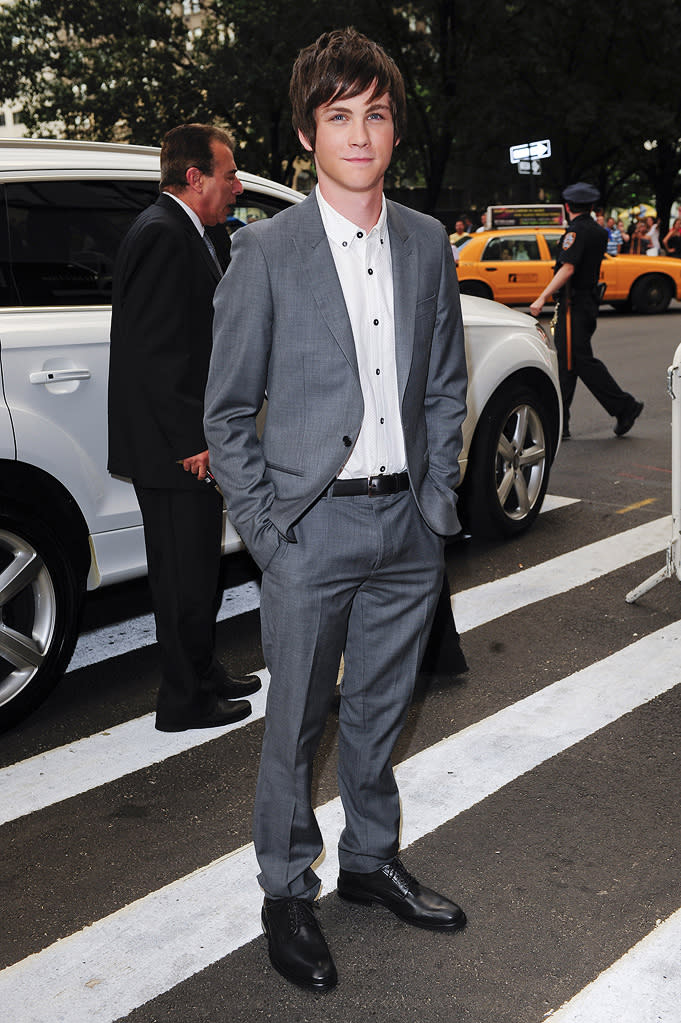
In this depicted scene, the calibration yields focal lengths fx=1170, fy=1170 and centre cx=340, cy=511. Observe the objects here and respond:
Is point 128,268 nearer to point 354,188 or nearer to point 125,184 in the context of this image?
point 125,184

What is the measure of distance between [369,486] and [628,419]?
7.23 meters

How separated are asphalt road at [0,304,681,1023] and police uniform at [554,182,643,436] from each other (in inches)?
158

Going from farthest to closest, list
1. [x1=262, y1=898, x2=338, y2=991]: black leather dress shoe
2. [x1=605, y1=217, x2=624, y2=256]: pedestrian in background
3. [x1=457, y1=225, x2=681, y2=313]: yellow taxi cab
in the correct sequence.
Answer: [x1=605, y1=217, x2=624, y2=256]: pedestrian in background
[x1=457, y1=225, x2=681, y2=313]: yellow taxi cab
[x1=262, y1=898, x2=338, y2=991]: black leather dress shoe

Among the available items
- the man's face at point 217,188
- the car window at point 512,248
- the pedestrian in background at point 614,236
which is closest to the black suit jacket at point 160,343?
the man's face at point 217,188

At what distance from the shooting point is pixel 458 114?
32.8 metres

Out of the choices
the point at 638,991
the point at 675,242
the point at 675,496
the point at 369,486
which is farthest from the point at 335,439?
the point at 675,242

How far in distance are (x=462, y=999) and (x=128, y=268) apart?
2431mm

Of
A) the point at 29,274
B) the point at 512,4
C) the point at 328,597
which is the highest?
the point at 512,4

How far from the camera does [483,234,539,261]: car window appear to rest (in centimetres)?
2178

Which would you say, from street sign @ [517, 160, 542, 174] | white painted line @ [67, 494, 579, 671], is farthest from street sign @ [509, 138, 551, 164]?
white painted line @ [67, 494, 579, 671]

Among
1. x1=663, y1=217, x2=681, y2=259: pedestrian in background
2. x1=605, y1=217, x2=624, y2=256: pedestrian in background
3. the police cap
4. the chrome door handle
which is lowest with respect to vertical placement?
x1=663, y1=217, x2=681, y2=259: pedestrian in background

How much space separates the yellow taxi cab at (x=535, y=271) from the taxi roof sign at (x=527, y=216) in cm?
260

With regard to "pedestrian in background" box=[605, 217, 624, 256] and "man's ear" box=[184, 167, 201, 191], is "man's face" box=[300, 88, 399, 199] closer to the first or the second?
"man's ear" box=[184, 167, 201, 191]

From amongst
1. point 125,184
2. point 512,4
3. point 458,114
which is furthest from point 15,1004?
point 512,4
